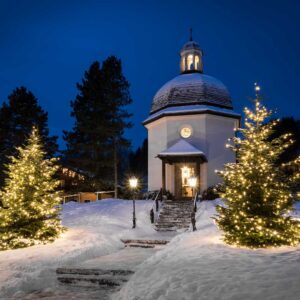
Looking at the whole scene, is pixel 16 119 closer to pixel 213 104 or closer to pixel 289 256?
pixel 213 104

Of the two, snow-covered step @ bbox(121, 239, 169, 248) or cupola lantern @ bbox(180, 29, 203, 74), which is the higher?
cupola lantern @ bbox(180, 29, 203, 74)

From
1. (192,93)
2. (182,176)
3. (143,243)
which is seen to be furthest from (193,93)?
(143,243)

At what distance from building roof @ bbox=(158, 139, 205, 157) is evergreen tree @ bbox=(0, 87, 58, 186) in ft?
55.9

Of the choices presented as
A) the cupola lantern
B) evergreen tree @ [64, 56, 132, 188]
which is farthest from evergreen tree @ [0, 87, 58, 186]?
the cupola lantern

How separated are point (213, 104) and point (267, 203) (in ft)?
51.2

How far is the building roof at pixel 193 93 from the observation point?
26703 millimetres

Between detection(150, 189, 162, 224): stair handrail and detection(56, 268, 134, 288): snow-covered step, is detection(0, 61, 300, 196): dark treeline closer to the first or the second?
detection(150, 189, 162, 224): stair handrail

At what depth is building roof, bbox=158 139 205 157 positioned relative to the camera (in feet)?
76.5

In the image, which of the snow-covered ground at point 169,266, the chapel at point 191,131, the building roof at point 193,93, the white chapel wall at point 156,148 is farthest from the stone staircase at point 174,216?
the building roof at point 193,93

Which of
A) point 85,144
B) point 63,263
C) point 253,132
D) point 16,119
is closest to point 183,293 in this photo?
point 63,263

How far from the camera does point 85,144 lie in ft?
109

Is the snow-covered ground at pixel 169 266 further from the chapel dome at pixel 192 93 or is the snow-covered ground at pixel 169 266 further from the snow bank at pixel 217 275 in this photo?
the chapel dome at pixel 192 93

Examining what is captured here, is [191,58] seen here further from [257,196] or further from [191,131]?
[257,196]

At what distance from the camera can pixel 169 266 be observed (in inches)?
374
